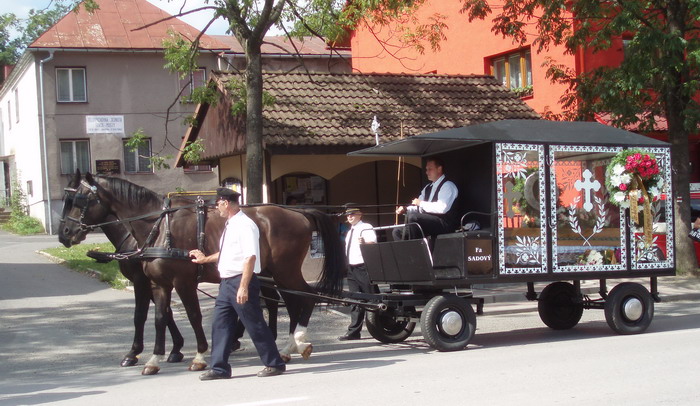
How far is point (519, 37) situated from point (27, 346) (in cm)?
1277

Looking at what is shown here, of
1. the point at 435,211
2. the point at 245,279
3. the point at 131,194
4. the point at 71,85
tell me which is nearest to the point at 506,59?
the point at 435,211

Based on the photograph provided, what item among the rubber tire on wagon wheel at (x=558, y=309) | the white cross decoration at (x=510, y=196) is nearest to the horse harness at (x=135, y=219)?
the white cross decoration at (x=510, y=196)

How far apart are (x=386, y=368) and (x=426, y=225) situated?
A: 6.35 feet

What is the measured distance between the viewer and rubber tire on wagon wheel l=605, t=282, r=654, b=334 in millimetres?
10391

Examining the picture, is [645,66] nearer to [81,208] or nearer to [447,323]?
[447,323]

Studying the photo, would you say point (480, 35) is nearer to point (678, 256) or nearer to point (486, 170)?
point (678, 256)

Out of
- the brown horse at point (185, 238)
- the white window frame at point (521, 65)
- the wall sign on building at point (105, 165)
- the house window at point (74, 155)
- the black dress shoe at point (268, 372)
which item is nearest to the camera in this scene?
the black dress shoe at point (268, 372)

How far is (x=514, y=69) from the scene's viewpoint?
23.8 m

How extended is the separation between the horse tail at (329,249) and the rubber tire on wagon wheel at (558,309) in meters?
3.01

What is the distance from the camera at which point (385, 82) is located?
1869 cm

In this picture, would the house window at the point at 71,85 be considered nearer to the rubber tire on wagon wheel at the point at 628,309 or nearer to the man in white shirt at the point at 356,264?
the man in white shirt at the point at 356,264

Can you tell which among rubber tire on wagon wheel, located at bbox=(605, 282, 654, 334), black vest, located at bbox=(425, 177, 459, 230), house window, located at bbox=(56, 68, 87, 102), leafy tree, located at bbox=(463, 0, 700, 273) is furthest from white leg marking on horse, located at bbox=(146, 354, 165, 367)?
house window, located at bbox=(56, 68, 87, 102)

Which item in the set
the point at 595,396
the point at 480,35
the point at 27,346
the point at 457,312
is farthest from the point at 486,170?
the point at 480,35

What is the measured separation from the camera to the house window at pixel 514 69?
911 inches
